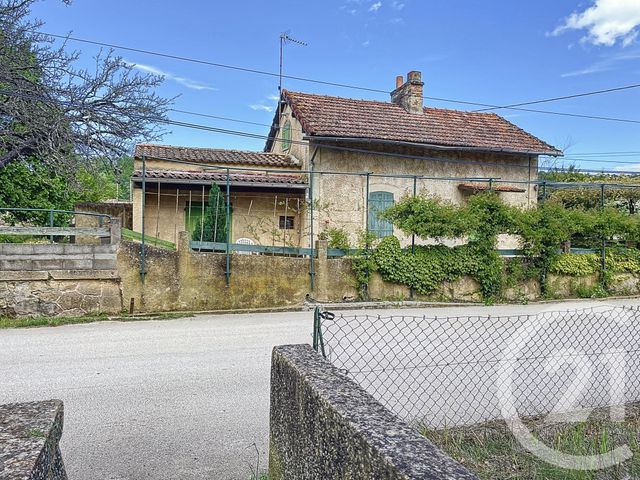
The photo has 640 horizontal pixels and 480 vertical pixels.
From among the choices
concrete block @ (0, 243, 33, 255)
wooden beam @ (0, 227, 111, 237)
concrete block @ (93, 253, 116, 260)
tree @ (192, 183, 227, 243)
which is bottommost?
concrete block @ (93, 253, 116, 260)

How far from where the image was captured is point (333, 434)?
5.87ft

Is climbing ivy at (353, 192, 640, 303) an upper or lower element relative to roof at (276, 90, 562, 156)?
lower

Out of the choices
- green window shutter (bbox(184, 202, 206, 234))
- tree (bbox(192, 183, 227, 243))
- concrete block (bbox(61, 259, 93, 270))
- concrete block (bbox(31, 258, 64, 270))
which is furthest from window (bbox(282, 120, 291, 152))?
concrete block (bbox(31, 258, 64, 270))

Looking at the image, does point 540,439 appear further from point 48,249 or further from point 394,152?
point 394,152

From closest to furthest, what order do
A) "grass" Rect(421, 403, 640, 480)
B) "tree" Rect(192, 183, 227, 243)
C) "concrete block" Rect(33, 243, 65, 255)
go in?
"grass" Rect(421, 403, 640, 480), "concrete block" Rect(33, 243, 65, 255), "tree" Rect(192, 183, 227, 243)

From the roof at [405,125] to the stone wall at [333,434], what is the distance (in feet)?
41.7

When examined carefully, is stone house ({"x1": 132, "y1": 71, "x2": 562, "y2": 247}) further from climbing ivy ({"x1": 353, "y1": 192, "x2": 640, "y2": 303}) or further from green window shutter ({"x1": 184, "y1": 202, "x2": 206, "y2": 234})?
climbing ivy ({"x1": 353, "y1": 192, "x2": 640, "y2": 303})

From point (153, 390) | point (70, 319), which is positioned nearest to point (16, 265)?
point (70, 319)

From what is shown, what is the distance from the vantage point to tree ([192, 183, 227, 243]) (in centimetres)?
1200

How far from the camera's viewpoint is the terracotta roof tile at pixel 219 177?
13445mm

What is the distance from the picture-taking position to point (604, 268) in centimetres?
1333

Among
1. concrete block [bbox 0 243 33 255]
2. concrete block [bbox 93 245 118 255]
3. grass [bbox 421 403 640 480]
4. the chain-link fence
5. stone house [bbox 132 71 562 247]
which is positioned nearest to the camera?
grass [bbox 421 403 640 480]

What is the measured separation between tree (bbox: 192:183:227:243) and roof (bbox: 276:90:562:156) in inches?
151

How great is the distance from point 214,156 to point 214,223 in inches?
172
